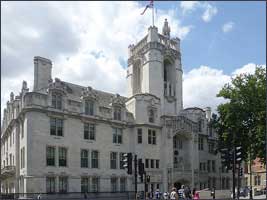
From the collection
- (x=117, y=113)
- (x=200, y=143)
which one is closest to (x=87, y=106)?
(x=117, y=113)

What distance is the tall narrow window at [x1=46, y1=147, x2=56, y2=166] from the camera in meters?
49.4

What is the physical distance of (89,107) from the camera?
5472 centimetres

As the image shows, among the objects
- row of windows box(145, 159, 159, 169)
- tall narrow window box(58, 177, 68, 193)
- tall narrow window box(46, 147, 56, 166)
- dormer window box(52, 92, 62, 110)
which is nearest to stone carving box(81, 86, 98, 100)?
dormer window box(52, 92, 62, 110)

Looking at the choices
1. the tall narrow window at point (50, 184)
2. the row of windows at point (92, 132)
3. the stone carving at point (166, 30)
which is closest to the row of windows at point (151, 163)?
the row of windows at point (92, 132)

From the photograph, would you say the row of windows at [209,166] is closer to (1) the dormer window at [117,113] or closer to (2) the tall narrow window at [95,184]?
(1) the dormer window at [117,113]

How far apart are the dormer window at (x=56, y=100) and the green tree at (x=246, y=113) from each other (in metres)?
19.5

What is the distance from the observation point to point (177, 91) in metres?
68.4

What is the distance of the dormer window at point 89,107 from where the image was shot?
54312 mm

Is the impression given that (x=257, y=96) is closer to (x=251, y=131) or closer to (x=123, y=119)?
(x=251, y=131)

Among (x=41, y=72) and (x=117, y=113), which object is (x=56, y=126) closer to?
(x=41, y=72)

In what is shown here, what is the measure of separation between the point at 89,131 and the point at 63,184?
24.1 ft

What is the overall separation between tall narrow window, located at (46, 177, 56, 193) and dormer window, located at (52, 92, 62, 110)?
7950 millimetres

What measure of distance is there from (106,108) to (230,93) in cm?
1539

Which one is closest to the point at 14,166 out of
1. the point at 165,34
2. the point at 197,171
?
the point at 197,171
